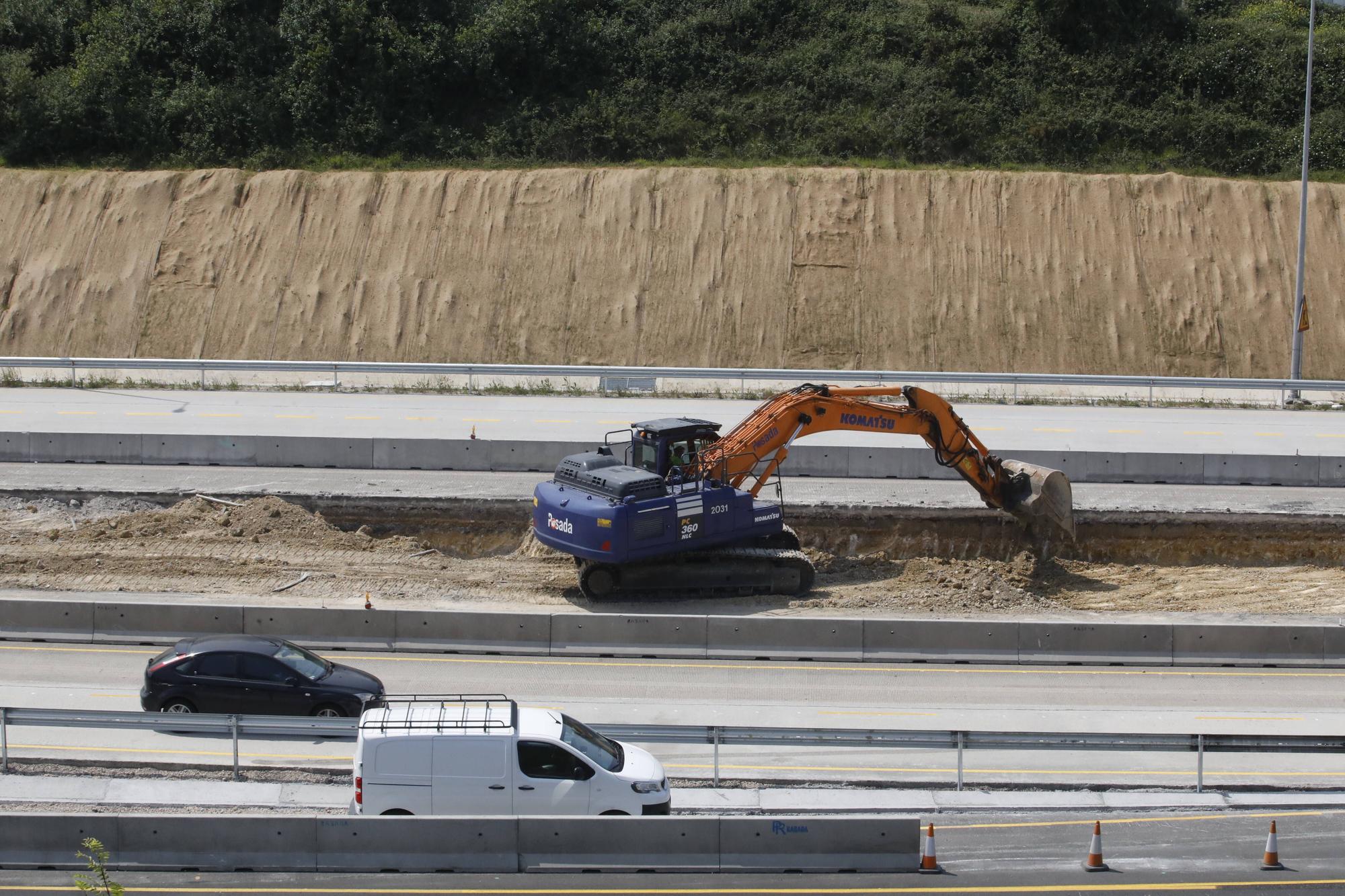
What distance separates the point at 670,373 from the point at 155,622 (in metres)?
17.0

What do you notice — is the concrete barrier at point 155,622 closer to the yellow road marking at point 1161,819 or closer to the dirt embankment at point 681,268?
the yellow road marking at point 1161,819

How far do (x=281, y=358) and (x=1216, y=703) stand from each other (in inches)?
1116

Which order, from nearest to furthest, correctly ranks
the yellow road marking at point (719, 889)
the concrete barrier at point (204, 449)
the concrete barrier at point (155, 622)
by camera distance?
the yellow road marking at point (719, 889)
the concrete barrier at point (155, 622)
the concrete barrier at point (204, 449)

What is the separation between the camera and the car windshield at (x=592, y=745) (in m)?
12.5

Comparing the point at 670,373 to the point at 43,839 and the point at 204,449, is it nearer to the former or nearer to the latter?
the point at 204,449

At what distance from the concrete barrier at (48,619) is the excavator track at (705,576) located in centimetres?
696

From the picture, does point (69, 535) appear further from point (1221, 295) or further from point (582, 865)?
point (1221, 295)

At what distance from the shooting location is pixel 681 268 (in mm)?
40031

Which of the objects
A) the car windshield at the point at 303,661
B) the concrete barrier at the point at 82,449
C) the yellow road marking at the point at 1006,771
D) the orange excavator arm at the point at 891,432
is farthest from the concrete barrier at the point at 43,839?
the concrete barrier at the point at 82,449

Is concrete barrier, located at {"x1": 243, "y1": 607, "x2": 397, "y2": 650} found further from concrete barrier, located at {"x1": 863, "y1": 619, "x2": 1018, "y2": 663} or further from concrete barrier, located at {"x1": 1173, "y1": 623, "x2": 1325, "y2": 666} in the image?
concrete barrier, located at {"x1": 1173, "y1": 623, "x2": 1325, "y2": 666}

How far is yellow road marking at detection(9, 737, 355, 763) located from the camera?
47.8 ft

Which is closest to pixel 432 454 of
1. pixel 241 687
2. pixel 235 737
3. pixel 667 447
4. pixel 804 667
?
pixel 667 447

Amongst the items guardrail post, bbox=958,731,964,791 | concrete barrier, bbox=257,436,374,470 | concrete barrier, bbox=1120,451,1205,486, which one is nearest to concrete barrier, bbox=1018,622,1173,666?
guardrail post, bbox=958,731,964,791

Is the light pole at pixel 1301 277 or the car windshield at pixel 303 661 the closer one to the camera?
the car windshield at pixel 303 661
